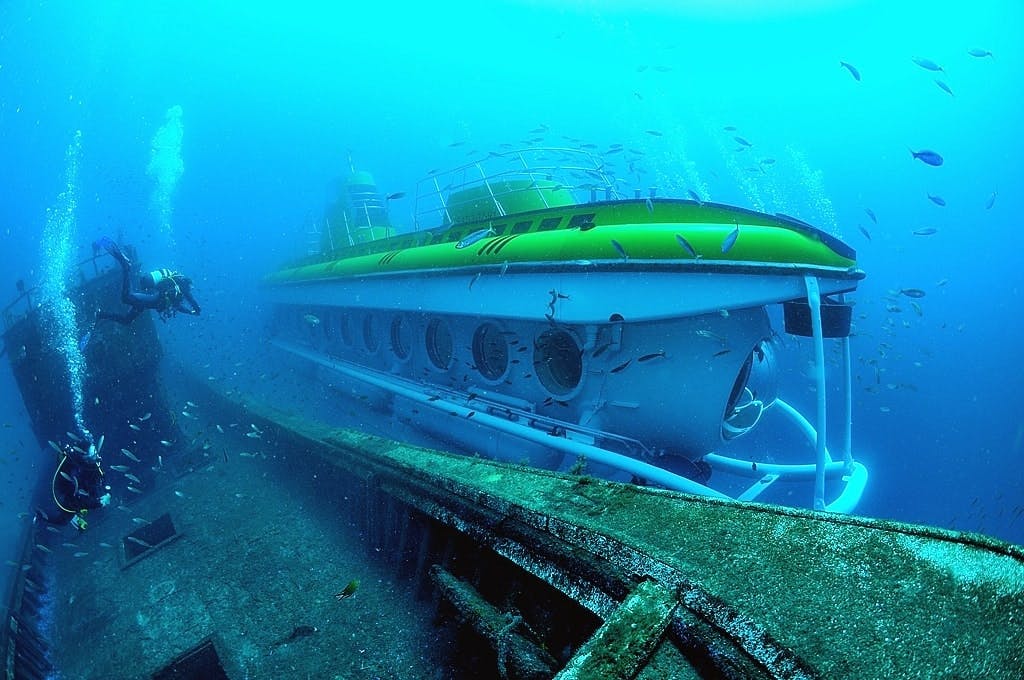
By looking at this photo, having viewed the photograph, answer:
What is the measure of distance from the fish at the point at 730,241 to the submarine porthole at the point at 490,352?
345cm

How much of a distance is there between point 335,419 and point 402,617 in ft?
→ 31.2

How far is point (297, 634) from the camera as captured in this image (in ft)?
10.7

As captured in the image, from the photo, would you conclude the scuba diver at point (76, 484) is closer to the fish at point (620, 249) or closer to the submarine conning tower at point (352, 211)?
the fish at point (620, 249)

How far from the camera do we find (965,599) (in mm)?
1295

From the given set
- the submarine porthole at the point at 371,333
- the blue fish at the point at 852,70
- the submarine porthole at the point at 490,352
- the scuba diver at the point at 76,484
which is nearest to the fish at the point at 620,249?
the submarine porthole at the point at 490,352

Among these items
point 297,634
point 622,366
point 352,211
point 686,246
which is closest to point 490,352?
point 622,366

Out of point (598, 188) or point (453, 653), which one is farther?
point (598, 188)

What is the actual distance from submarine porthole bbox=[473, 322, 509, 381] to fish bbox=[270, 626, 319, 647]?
161 inches

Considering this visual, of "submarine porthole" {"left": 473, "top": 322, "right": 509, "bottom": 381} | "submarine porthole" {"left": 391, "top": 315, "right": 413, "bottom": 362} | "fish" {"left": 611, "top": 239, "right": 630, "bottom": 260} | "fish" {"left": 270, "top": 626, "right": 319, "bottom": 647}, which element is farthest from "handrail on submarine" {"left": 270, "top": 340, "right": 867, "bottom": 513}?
"fish" {"left": 270, "top": 626, "right": 319, "bottom": 647}

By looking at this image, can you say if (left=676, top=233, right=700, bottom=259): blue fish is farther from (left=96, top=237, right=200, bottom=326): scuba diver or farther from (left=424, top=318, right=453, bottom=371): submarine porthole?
(left=96, top=237, right=200, bottom=326): scuba diver

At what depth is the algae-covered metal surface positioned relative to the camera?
3.91 ft

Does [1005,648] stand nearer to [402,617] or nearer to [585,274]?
[402,617]

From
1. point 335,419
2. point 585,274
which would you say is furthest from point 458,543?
point 335,419

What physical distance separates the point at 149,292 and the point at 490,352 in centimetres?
702
